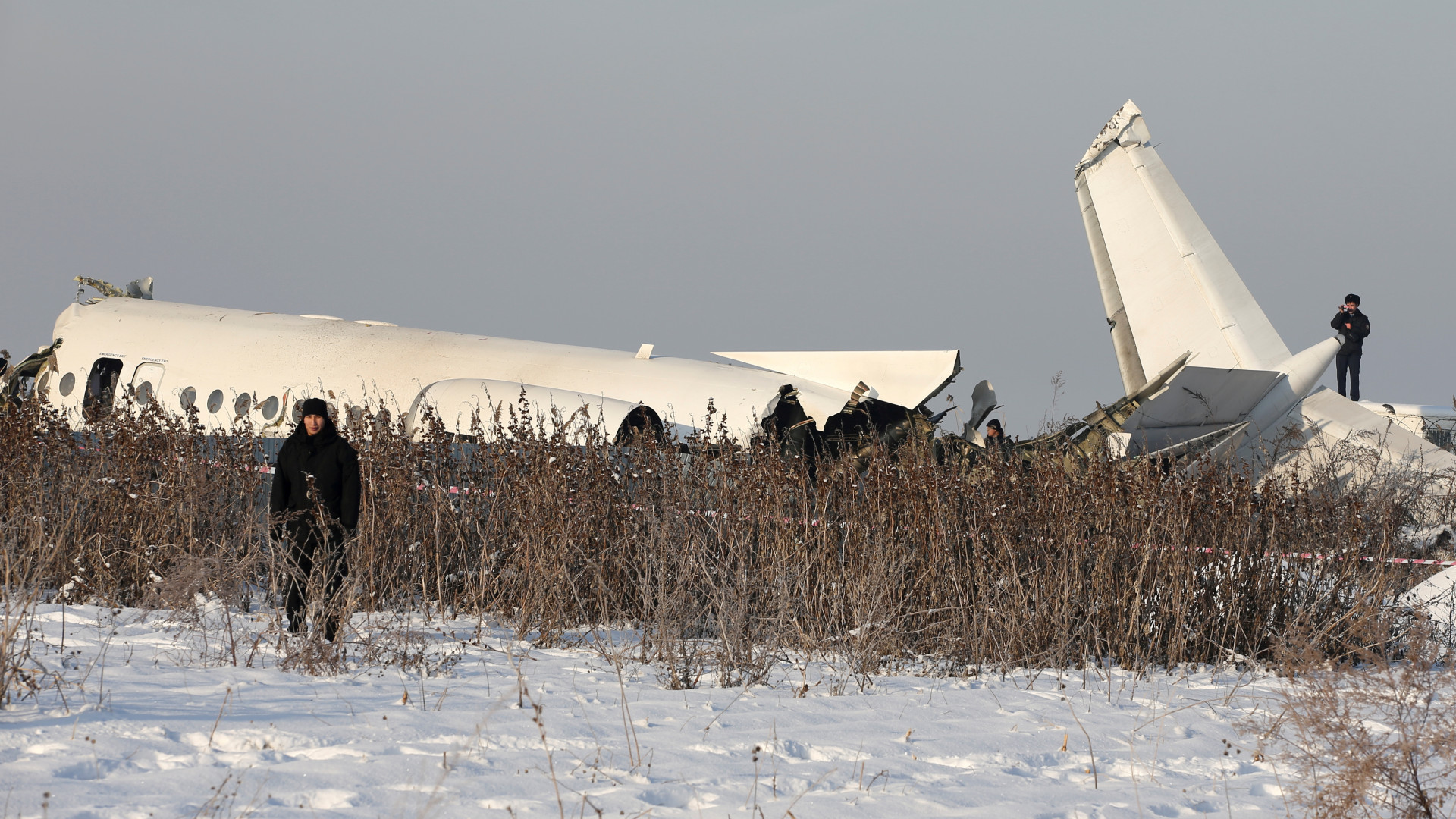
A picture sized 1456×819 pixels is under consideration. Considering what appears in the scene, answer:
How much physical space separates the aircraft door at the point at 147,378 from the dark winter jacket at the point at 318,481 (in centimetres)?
969

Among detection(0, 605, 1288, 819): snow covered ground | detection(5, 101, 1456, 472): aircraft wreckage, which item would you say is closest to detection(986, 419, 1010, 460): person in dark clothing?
detection(5, 101, 1456, 472): aircraft wreckage

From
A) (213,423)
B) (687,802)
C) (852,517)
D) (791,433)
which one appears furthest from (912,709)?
(213,423)

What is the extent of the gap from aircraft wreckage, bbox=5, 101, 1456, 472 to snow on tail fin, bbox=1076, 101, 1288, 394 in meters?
0.03

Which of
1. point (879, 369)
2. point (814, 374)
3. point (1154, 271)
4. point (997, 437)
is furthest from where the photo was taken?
point (1154, 271)

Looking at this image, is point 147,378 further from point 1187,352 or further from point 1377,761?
point 1377,761

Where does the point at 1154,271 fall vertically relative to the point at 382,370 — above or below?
above

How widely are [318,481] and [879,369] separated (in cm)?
750


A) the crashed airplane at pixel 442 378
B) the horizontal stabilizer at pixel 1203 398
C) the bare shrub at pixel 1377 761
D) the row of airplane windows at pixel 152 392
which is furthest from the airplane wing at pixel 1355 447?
the row of airplane windows at pixel 152 392

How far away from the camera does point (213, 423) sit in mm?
15164

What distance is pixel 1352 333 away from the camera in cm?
1875

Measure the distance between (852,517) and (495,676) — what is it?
10.7 feet

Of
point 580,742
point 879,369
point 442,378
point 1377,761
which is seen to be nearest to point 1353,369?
point 879,369

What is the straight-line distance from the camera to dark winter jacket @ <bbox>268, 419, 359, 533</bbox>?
7.18 metres

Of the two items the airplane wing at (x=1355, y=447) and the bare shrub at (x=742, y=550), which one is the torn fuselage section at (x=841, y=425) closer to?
the bare shrub at (x=742, y=550)
